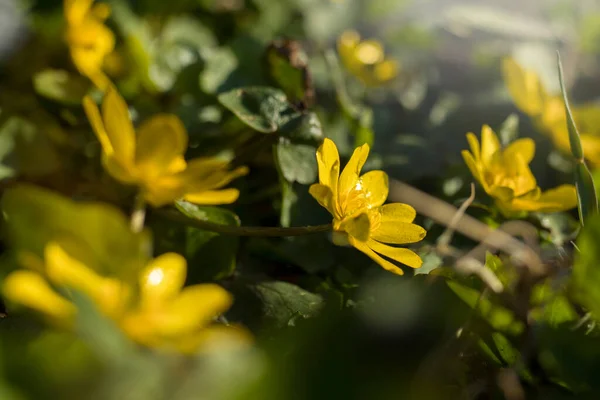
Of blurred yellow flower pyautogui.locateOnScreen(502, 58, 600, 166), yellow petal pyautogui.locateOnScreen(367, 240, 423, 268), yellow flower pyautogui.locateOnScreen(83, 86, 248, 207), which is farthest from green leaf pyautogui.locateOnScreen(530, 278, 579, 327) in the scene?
blurred yellow flower pyautogui.locateOnScreen(502, 58, 600, 166)

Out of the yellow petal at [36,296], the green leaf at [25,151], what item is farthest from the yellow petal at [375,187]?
the green leaf at [25,151]

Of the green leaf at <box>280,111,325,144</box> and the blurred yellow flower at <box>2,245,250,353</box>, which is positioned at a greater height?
the blurred yellow flower at <box>2,245,250,353</box>

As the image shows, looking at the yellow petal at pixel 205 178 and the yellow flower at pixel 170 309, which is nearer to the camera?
the yellow flower at pixel 170 309

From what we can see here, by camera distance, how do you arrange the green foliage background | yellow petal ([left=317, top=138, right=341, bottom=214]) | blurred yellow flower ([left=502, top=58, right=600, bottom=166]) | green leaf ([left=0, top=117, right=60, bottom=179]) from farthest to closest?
blurred yellow flower ([left=502, top=58, right=600, bottom=166]), green leaf ([left=0, top=117, right=60, bottom=179]), yellow petal ([left=317, top=138, right=341, bottom=214]), the green foliage background

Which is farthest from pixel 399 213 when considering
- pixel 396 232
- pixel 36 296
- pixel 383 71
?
pixel 383 71

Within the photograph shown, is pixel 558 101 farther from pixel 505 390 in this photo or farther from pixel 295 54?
pixel 505 390

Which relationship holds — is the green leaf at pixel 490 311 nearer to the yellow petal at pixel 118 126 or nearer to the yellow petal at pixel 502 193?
the yellow petal at pixel 502 193

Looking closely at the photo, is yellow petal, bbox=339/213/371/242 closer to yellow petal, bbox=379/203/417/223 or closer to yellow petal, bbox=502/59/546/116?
yellow petal, bbox=379/203/417/223
